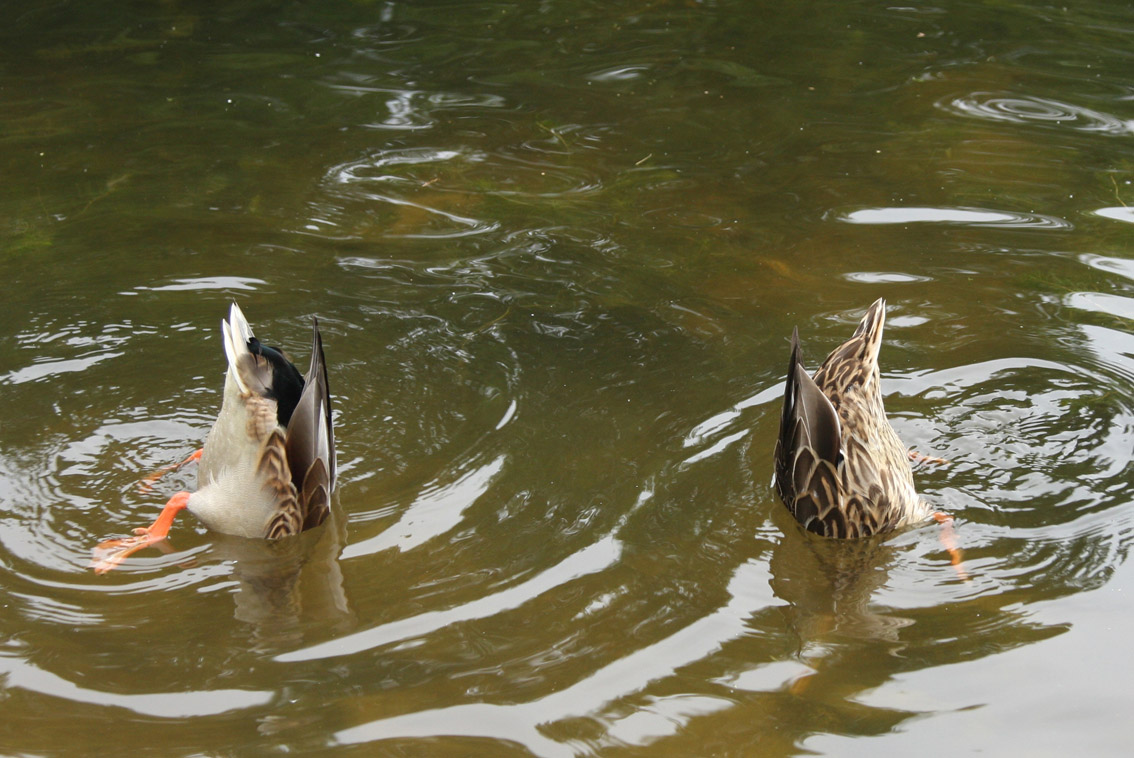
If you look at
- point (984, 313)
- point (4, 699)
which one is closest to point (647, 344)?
point (984, 313)

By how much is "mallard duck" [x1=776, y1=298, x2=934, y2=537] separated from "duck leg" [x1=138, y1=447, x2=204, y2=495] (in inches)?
88.1

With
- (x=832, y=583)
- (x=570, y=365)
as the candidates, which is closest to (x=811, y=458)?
(x=832, y=583)

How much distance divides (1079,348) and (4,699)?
4.44m

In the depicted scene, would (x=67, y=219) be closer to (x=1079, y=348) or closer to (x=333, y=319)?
(x=333, y=319)

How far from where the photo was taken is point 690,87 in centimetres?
805

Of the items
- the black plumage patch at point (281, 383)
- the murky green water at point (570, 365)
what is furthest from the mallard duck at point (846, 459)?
the black plumage patch at point (281, 383)

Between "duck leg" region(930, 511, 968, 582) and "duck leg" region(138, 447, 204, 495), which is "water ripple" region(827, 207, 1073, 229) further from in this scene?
"duck leg" region(138, 447, 204, 495)

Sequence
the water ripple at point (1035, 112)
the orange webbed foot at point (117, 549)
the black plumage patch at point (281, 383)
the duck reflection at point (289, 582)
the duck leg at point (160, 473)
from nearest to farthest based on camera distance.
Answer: the duck reflection at point (289, 582)
the orange webbed foot at point (117, 549)
the black plumage patch at point (281, 383)
the duck leg at point (160, 473)
the water ripple at point (1035, 112)

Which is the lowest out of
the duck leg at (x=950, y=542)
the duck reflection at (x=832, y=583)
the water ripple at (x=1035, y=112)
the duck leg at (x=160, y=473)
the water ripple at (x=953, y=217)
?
the duck reflection at (x=832, y=583)

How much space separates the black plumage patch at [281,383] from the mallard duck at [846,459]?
184 centimetres

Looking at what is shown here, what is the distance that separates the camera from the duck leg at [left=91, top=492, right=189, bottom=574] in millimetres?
4156

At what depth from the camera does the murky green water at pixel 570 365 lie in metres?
3.64

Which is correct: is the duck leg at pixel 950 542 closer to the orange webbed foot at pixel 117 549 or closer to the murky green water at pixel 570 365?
the murky green water at pixel 570 365

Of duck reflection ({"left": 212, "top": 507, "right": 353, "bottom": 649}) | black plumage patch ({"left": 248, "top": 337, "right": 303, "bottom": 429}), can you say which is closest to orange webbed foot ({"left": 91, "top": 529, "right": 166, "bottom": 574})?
duck reflection ({"left": 212, "top": 507, "right": 353, "bottom": 649})
